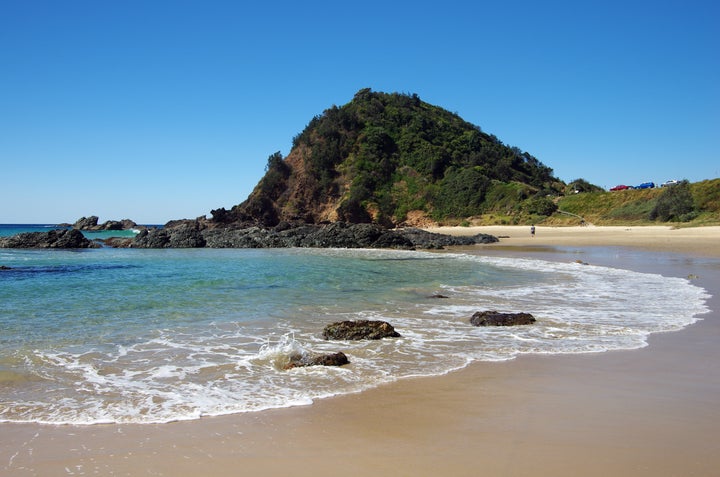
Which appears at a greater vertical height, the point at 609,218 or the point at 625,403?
the point at 609,218

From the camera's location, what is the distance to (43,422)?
5004 mm

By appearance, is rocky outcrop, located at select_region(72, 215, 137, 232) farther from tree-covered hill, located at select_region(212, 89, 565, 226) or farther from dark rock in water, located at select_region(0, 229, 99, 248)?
dark rock in water, located at select_region(0, 229, 99, 248)

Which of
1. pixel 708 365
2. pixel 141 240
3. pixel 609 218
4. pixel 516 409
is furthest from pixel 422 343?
pixel 609 218

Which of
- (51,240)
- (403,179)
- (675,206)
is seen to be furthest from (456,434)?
(403,179)

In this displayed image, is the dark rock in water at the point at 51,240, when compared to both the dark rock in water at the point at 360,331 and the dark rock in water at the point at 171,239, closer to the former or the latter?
the dark rock in water at the point at 171,239

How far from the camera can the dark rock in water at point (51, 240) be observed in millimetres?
40750

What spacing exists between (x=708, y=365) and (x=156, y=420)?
22.3 feet

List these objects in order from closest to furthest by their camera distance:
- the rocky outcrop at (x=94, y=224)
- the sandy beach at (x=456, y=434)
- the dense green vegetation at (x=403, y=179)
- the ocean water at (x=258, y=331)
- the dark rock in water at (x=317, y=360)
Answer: the sandy beach at (x=456, y=434) < the ocean water at (x=258, y=331) < the dark rock in water at (x=317, y=360) < the dense green vegetation at (x=403, y=179) < the rocky outcrop at (x=94, y=224)

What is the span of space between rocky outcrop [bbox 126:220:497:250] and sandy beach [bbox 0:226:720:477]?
30.9m

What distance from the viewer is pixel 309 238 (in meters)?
42.4

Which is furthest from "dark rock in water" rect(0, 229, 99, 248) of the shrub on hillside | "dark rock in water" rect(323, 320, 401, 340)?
the shrub on hillside

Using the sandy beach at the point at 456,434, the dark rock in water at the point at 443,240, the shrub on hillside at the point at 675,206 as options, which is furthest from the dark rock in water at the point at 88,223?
the sandy beach at the point at 456,434

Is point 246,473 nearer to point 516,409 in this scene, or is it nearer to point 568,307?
point 516,409

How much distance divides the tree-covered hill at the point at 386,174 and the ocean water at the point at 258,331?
43.8 metres
